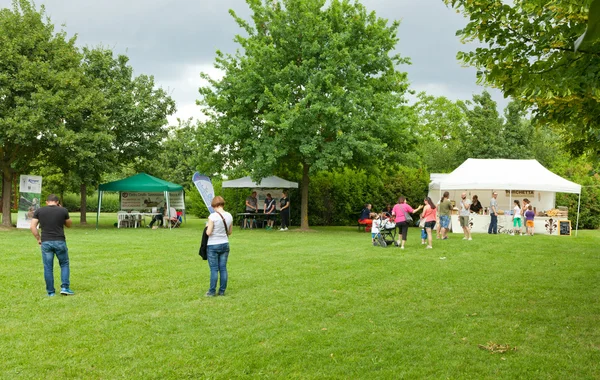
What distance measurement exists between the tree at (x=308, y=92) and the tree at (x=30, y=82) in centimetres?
590

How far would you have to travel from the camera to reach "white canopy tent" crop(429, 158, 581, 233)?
75.6ft

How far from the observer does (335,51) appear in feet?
75.0

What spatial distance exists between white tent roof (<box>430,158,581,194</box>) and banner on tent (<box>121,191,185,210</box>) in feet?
43.0

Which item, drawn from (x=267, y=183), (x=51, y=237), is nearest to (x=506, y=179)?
(x=267, y=183)

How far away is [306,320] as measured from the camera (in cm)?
721

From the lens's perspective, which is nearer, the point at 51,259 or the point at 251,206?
the point at 51,259

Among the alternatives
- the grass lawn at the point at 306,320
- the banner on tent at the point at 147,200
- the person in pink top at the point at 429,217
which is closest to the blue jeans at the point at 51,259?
the grass lawn at the point at 306,320

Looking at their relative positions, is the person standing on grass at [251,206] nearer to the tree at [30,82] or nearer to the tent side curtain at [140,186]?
the tent side curtain at [140,186]

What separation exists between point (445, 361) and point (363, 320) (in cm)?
184

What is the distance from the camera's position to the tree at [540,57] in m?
5.37

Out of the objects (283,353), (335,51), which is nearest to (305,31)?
(335,51)

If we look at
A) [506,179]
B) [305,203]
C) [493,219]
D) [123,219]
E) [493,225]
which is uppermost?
[506,179]

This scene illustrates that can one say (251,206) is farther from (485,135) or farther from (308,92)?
(485,135)

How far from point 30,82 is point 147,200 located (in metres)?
8.81
